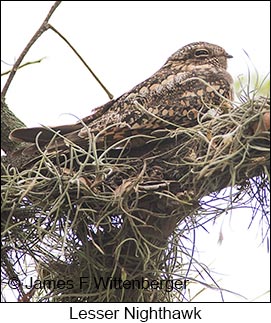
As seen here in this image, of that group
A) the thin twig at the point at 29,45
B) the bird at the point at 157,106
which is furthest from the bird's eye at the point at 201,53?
the thin twig at the point at 29,45

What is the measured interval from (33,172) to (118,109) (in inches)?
14.5

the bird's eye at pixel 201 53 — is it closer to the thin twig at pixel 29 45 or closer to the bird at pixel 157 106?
the bird at pixel 157 106

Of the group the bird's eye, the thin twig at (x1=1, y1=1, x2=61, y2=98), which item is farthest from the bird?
the thin twig at (x1=1, y1=1, x2=61, y2=98)

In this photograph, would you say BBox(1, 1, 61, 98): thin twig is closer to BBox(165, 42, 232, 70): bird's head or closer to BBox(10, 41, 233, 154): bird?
BBox(10, 41, 233, 154): bird

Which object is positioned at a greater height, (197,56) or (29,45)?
(197,56)

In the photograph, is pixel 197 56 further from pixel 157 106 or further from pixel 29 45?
pixel 29 45

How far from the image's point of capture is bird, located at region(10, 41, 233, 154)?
1.51 m

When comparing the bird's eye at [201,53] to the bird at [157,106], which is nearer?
the bird at [157,106]

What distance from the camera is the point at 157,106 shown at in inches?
64.5

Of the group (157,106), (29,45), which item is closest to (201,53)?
(157,106)

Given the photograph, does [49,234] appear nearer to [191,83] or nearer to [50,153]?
[50,153]

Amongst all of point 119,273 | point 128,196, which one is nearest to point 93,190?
point 128,196

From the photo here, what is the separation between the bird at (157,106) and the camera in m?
1.51
